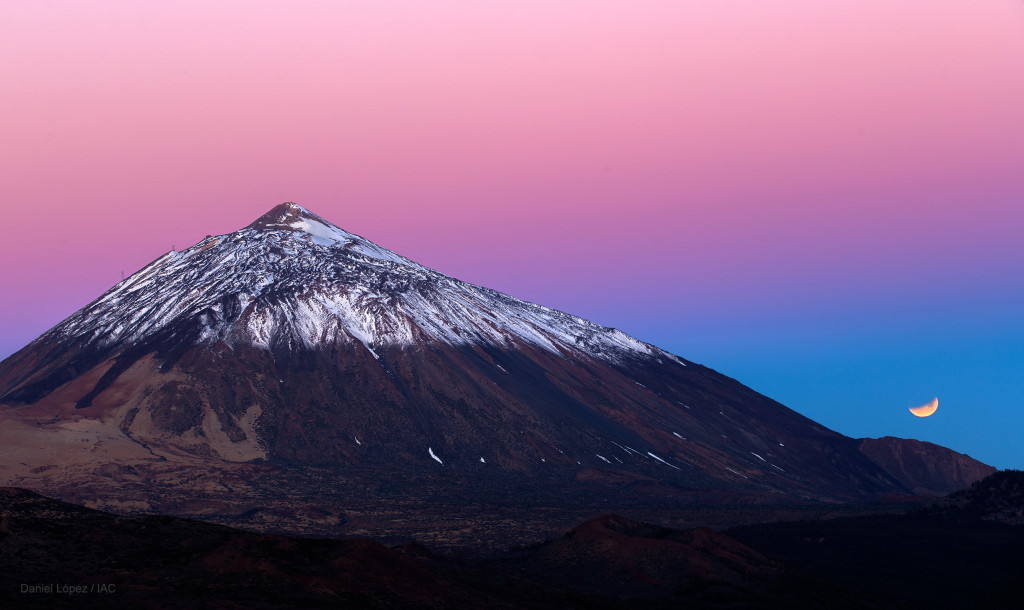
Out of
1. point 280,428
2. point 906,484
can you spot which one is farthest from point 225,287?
point 906,484

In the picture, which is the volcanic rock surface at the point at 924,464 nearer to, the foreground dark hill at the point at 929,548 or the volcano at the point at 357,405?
the volcano at the point at 357,405

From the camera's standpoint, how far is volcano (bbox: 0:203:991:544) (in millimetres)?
113375

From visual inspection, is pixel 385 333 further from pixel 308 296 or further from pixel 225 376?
pixel 225 376

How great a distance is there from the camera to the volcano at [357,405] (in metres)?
113

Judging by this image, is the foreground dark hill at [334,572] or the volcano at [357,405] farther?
the volcano at [357,405]

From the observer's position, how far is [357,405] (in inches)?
5472

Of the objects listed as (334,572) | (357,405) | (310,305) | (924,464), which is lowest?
(334,572)

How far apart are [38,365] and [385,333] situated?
54.9 metres

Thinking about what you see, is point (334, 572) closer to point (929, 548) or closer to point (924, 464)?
point (929, 548)

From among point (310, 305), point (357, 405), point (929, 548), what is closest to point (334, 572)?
point (929, 548)

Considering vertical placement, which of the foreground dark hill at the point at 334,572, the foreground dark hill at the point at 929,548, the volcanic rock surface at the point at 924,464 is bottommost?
the foreground dark hill at the point at 334,572

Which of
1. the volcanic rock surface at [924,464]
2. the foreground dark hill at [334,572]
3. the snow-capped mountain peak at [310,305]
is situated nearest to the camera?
the foreground dark hill at [334,572]

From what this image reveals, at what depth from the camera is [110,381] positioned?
13800 centimetres

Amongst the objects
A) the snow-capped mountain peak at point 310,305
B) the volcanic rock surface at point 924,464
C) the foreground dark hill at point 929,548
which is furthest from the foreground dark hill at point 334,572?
the volcanic rock surface at point 924,464
